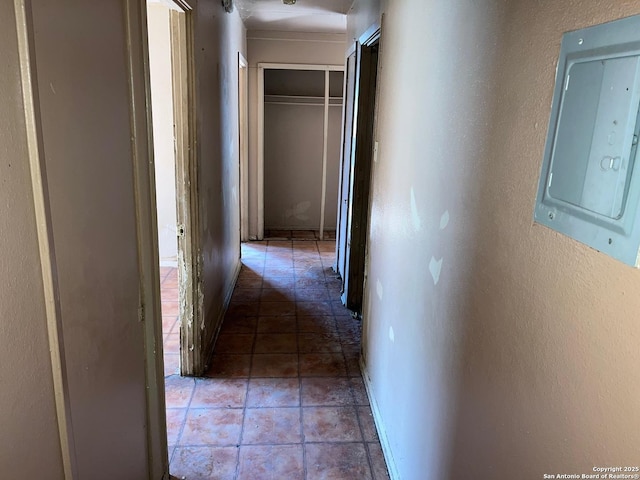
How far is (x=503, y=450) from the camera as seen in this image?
41.9 inches

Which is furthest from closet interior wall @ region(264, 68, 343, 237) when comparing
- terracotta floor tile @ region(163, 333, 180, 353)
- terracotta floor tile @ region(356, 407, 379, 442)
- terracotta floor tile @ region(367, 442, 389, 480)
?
terracotta floor tile @ region(367, 442, 389, 480)

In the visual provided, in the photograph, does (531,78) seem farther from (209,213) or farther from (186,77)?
(209,213)

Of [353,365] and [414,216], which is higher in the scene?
[414,216]

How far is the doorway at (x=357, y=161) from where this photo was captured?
3.38 m

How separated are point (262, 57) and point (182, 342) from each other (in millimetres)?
3604

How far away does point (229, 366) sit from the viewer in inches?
115

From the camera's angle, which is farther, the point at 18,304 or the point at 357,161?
the point at 357,161

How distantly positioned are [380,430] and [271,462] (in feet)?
1.77

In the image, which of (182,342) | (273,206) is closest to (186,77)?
(182,342)

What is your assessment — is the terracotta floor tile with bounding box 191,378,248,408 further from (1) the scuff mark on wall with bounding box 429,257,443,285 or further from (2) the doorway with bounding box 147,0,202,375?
(1) the scuff mark on wall with bounding box 429,257,443,285

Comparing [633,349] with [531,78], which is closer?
[633,349]

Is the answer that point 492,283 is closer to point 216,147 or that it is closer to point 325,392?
point 325,392

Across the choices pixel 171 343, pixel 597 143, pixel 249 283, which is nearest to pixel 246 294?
pixel 249 283

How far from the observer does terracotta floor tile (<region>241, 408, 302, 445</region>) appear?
2270 millimetres
